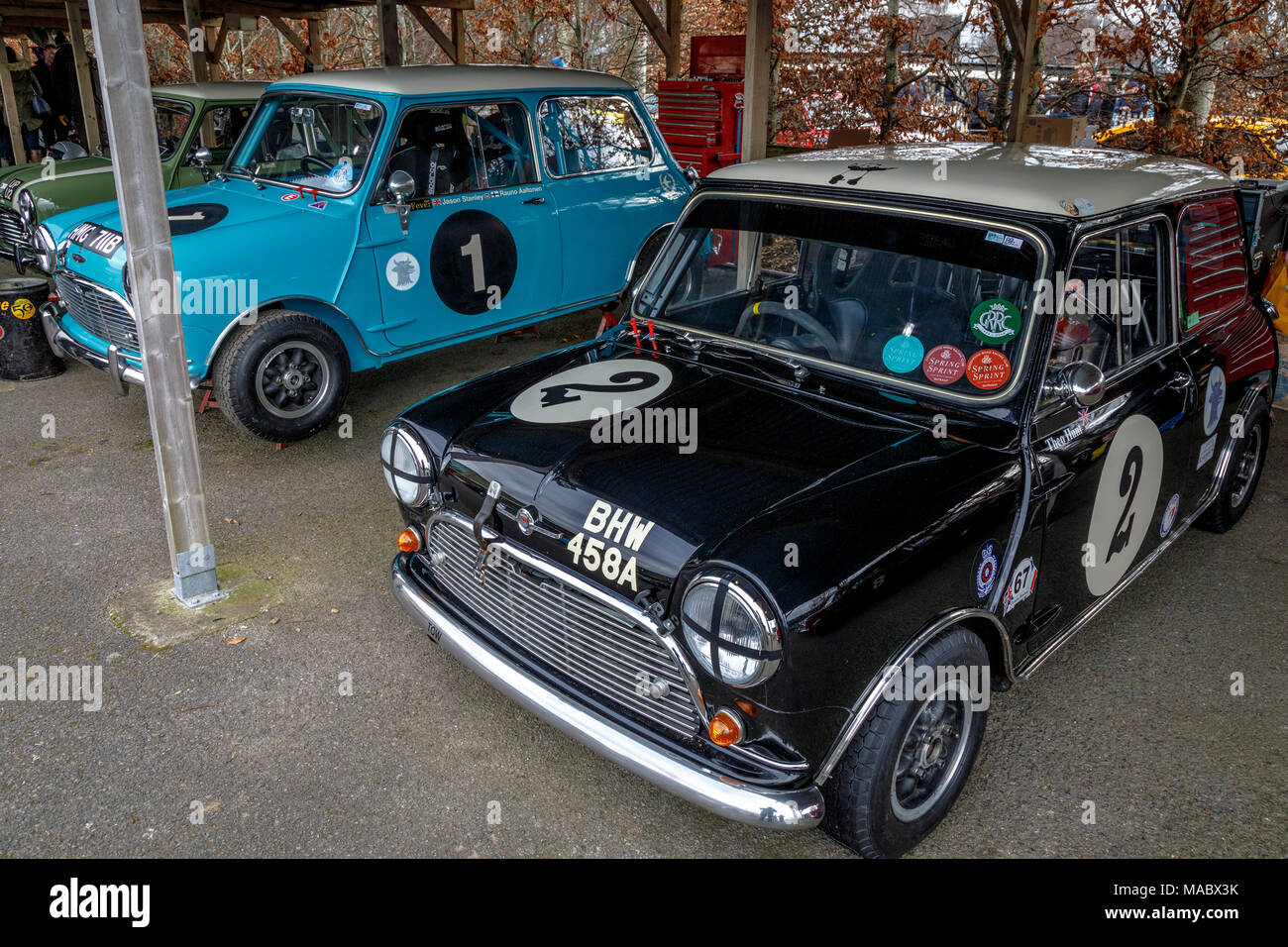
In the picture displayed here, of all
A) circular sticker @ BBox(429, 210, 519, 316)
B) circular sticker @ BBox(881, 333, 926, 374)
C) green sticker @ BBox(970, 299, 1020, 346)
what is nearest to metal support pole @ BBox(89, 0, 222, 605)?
circular sticker @ BBox(429, 210, 519, 316)

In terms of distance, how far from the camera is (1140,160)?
368cm

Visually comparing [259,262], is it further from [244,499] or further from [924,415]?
[924,415]

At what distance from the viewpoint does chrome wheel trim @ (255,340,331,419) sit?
A: 527cm

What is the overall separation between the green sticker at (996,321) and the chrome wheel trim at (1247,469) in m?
2.26

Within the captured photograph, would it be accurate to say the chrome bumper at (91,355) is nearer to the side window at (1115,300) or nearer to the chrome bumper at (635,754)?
the chrome bumper at (635,754)

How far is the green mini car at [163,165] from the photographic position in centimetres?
766

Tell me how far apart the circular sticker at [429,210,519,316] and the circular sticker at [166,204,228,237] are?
3.89 feet

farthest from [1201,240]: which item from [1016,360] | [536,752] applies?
[536,752]

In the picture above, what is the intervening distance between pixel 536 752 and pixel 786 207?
2.07 metres

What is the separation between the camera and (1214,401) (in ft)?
12.1

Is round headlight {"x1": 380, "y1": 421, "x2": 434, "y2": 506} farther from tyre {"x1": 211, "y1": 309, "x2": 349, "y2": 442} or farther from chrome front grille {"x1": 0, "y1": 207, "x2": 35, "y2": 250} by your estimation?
chrome front grille {"x1": 0, "y1": 207, "x2": 35, "y2": 250}

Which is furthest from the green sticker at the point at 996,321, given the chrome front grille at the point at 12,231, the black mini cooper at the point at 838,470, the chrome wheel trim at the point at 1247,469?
the chrome front grille at the point at 12,231

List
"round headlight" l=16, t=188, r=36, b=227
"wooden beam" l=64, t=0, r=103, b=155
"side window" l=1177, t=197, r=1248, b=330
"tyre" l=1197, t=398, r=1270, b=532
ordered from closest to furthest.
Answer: "side window" l=1177, t=197, r=1248, b=330, "tyre" l=1197, t=398, r=1270, b=532, "round headlight" l=16, t=188, r=36, b=227, "wooden beam" l=64, t=0, r=103, b=155

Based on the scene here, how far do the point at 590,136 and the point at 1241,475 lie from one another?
4496 mm
